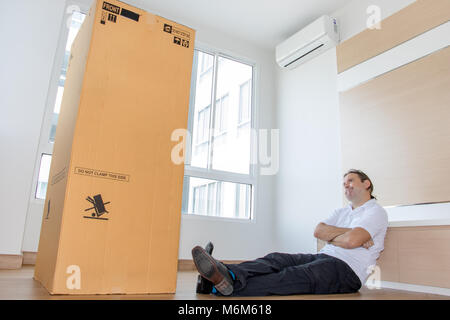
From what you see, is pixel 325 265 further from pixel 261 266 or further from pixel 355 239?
pixel 261 266

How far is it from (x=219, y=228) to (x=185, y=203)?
45 cm

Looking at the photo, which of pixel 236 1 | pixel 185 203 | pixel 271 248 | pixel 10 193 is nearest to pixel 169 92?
pixel 10 193

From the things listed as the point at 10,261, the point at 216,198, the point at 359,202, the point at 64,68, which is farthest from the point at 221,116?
the point at 10,261

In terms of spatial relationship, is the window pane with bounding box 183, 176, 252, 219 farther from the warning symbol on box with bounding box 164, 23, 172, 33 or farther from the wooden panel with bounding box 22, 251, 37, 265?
the warning symbol on box with bounding box 164, 23, 172, 33

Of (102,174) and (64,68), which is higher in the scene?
(64,68)

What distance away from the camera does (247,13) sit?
3633 millimetres

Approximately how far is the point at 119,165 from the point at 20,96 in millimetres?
1702

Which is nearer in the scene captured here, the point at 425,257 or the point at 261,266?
the point at 261,266

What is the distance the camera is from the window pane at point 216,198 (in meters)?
3.55

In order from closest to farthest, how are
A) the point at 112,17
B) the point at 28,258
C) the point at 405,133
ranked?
the point at 112,17 < the point at 405,133 < the point at 28,258

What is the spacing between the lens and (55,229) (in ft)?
4.30

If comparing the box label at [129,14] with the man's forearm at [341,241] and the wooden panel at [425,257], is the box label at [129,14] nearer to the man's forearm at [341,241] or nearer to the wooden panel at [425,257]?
the man's forearm at [341,241]

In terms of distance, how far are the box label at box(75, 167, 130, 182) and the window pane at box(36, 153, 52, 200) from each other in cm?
187
